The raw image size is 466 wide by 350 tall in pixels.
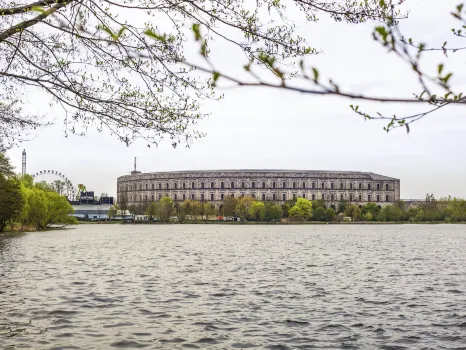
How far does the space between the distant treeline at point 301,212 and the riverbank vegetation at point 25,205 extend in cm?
5506

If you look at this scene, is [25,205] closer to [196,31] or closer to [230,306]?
[230,306]

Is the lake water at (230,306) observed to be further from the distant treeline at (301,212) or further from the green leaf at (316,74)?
the distant treeline at (301,212)

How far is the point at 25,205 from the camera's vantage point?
2479 inches

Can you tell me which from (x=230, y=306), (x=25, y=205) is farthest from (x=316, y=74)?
(x=25, y=205)

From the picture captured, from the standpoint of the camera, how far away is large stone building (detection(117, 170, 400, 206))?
158 meters

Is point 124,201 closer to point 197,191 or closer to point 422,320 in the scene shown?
point 197,191

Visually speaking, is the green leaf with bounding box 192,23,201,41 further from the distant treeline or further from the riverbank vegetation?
the distant treeline

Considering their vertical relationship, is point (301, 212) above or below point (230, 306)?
above

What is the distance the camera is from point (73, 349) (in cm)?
1096

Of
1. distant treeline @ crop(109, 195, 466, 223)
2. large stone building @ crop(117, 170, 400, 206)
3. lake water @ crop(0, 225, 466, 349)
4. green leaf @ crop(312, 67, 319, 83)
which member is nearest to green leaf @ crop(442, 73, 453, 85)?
green leaf @ crop(312, 67, 319, 83)

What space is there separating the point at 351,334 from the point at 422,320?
2.57 m

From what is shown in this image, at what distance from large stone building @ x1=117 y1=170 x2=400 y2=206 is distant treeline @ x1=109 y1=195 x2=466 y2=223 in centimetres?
1753

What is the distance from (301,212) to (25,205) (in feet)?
252

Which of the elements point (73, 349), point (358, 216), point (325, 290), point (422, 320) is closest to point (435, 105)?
point (73, 349)
